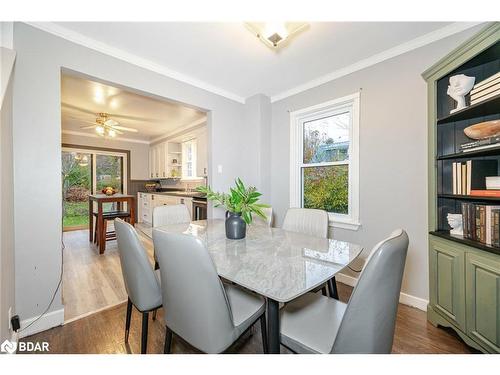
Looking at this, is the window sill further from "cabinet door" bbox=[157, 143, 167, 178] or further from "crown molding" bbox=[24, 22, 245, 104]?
"cabinet door" bbox=[157, 143, 167, 178]

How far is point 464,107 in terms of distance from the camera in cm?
145

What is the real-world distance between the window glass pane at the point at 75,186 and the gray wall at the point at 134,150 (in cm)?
37

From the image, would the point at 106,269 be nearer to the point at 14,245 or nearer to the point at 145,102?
the point at 14,245

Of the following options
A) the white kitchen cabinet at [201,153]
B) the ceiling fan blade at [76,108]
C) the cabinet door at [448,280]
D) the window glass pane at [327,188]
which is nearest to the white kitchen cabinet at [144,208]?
the white kitchen cabinet at [201,153]

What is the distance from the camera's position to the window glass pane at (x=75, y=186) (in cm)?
499

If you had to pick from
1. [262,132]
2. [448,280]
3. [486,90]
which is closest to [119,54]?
[262,132]

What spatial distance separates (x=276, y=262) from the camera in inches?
44.0

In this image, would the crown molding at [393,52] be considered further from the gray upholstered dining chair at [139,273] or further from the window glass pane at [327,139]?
the gray upholstered dining chair at [139,273]

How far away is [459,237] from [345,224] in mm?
995

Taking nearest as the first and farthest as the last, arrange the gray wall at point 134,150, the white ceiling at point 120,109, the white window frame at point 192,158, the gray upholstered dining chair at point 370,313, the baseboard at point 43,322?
the gray upholstered dining chair at point 370,313 → the baseboard at point 43,322 → the white ceiling at point 120,109 → the white window frame at point 192,158 → the gray wall at point 134,150

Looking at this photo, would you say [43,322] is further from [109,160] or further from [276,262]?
[109,160]

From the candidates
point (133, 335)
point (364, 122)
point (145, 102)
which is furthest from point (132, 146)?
point (364, 122)

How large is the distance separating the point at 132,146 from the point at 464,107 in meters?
6.53
